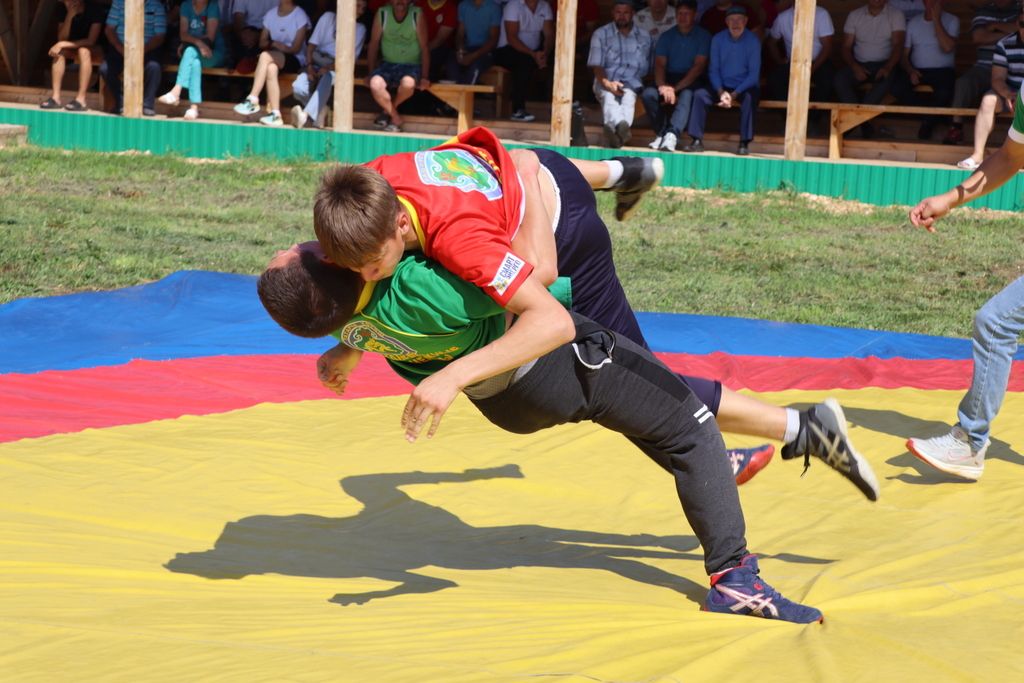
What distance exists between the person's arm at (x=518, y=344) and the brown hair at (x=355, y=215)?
0.93 feet

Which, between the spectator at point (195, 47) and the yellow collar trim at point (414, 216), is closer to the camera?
the yellow collar trim at point (414, 216)

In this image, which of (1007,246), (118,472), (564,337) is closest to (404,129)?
(1007,246)

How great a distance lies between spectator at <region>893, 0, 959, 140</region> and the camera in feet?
39.0

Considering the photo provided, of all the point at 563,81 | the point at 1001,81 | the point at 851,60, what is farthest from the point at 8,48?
the point at 1001,81

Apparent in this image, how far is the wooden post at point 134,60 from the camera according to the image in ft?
43.3

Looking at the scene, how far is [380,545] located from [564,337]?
3.71ft

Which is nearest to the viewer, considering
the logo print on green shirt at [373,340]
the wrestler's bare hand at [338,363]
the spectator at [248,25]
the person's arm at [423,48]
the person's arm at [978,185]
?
the logo print on green shirt at [373,340]

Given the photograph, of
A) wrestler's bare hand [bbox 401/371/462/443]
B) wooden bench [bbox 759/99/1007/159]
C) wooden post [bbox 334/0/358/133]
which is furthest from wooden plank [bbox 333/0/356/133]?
wrestler's bare hand [bbox 401/371/462/443]

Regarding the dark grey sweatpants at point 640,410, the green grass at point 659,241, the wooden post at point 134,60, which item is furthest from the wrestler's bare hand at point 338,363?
the wooden post at point 134,60

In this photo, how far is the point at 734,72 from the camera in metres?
12.0

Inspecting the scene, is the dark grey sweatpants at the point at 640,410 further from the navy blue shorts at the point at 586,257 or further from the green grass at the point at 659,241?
the green grass at the point at 659,241

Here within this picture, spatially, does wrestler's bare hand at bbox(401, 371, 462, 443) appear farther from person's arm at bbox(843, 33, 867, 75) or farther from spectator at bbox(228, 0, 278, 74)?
spectator at bbox(228, 0, 278, 74)

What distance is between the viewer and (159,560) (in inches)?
128

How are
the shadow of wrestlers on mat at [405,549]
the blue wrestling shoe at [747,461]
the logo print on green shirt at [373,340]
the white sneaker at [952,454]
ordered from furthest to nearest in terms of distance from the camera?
the white sneaker at [952,454] → the blue wrestling shoe at [747,461] → the shadow of wrestlers on mat at [405,549] → the logo print on green shirt at [373,340]
